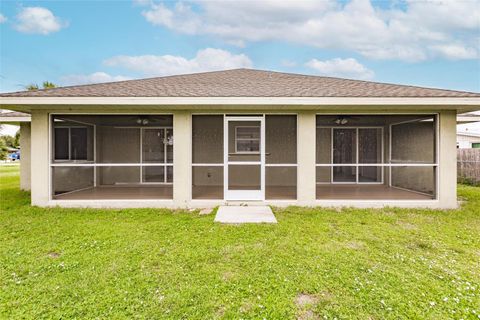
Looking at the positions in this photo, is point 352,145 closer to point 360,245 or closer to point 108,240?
point 360,245

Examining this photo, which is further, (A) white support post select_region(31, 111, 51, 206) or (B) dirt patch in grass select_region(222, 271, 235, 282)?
(A) white support post select_region(31, 111, 51, 206)

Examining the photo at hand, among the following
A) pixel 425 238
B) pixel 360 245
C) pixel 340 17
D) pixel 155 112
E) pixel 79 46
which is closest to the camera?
pixel 360 245

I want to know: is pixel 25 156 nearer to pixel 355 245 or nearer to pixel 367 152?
pixel 355 245

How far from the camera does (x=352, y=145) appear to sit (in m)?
10.2

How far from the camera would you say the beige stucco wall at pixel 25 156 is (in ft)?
31.3

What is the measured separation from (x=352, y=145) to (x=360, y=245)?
6.69 m

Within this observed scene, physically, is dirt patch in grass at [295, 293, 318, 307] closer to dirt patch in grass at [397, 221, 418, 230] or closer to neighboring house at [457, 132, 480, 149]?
dirt patch in grass at [397, 221, 418, 230]

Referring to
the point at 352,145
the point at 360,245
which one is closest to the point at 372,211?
the point at 360,245

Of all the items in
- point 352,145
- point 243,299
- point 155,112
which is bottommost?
point 243,299

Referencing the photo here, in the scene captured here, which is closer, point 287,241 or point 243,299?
point 243,299

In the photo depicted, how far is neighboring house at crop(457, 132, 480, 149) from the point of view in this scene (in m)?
18.5

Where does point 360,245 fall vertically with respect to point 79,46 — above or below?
below

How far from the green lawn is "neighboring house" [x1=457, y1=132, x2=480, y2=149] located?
677 inches

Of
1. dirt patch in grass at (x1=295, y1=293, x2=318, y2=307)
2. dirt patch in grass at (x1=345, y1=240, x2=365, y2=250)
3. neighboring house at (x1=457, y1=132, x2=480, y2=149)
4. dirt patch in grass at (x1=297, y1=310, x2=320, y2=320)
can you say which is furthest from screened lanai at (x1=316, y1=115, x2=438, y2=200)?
neighboring house at (x1=457, y1=132, x2=480, y2=149)
